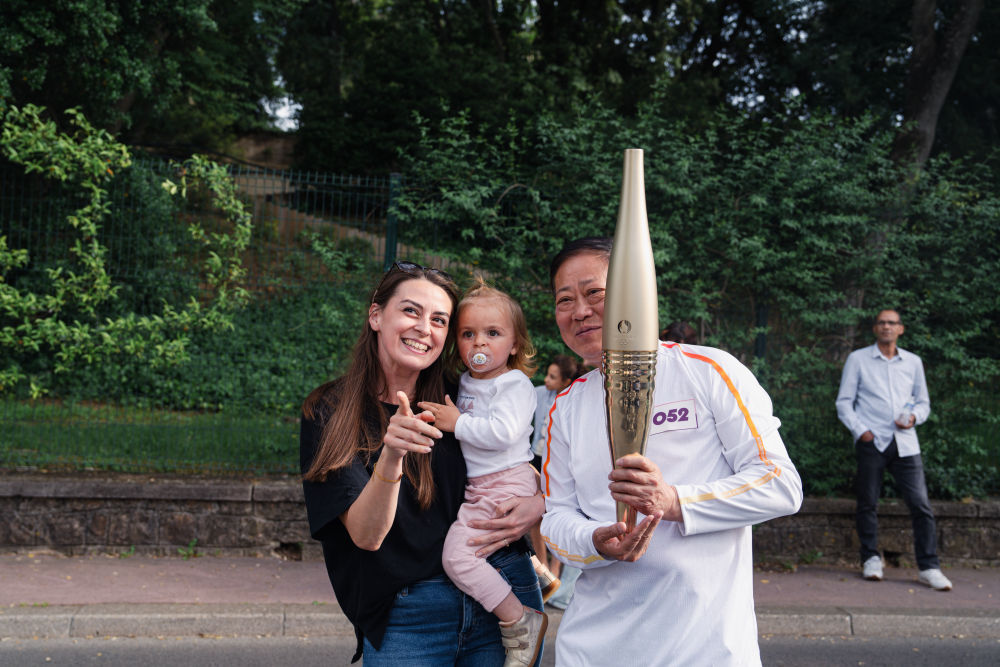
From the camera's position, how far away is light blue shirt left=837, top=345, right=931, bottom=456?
7102 millimetres

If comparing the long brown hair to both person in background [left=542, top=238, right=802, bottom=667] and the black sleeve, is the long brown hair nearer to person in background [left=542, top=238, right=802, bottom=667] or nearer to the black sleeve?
the black sleeve

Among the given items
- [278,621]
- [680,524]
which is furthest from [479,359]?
[278,621]

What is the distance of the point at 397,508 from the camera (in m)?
2.14

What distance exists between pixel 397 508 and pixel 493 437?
0.37 m

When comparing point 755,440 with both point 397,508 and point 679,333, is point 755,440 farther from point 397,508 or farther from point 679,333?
point 679,333

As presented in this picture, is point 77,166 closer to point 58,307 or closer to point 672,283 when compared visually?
point 58,307

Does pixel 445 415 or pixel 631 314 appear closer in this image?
pixel 631 314

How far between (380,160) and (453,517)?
18520mm

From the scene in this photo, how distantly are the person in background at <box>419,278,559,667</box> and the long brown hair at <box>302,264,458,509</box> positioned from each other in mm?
123

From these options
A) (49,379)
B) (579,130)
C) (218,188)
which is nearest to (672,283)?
(579,130)

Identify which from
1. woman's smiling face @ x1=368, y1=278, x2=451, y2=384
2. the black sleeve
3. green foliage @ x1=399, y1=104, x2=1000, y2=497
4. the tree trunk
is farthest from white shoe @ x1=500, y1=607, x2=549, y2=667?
the tree trunk

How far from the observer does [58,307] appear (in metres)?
7.52

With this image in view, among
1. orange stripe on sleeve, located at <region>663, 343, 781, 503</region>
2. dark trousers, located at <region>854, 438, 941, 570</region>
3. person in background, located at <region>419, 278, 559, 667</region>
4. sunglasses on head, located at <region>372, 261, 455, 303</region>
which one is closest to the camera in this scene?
→ orange stripe on sleeve, located at <region>663, 343, 781, 503</region>

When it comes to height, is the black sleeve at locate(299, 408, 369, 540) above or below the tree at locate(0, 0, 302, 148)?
below
